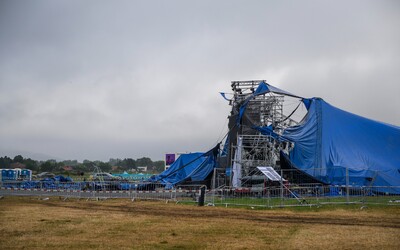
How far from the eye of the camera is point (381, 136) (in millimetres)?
31094

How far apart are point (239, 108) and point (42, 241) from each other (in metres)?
26.9

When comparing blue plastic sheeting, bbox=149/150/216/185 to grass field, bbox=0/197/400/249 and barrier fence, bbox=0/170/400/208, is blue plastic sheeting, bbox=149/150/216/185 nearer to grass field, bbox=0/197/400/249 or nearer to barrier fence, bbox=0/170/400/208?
barrier fence, bbox=0/170/400/208

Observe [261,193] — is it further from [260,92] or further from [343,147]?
[260,92]

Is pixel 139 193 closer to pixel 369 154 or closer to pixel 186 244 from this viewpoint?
pixel 369 154

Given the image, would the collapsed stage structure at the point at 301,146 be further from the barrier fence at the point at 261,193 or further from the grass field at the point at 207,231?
the grass field at the point at 207,231

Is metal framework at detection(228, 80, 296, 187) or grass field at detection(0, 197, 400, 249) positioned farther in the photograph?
metal framework at detection(228, 80, 296, 187)

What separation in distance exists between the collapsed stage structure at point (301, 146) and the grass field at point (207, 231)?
10.8 metres

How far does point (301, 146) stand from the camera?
106 ft

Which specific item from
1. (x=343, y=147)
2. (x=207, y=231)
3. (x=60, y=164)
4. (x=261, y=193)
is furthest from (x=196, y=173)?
(x=60, y=164)

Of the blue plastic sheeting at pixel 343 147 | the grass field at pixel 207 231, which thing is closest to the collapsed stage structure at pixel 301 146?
the blue plastic sheeting at pixel 343 147

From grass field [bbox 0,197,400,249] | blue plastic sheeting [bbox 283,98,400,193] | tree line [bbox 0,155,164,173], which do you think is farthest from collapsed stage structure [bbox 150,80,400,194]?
A: tree line [bbox 0,155,164,173]

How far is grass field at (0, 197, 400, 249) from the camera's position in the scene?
10266mm

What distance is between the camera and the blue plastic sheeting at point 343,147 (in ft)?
92.8

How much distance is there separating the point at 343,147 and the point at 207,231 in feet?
68.5
